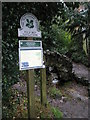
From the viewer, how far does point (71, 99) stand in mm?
4984

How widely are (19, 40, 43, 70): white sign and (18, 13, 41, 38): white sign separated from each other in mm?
143

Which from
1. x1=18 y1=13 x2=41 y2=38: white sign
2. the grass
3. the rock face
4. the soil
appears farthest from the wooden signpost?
the rock face

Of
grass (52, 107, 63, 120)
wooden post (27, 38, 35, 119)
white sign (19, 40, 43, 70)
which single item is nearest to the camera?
white sign (19, 40, 43, 70)

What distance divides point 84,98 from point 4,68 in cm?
276

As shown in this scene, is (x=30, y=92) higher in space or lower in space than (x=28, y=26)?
lower

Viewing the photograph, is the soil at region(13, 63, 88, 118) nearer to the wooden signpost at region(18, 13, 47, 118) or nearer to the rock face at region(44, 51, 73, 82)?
the rock face at region(44, 51, 73, 82)

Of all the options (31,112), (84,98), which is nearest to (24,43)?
(31,112)

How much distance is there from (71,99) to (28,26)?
2485mm

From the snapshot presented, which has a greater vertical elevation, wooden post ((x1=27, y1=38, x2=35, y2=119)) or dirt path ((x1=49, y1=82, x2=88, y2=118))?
wooden post ((x1=27, y1=38, x2=35, y2=119))

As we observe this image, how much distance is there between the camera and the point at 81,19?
176 inches

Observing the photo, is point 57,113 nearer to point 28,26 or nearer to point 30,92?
point 30,92

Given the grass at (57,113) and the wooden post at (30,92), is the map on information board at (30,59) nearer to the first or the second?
the wooden post at (30,92)

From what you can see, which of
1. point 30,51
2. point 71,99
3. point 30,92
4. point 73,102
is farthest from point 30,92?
point 71,99

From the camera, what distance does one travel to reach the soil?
4.04 m
